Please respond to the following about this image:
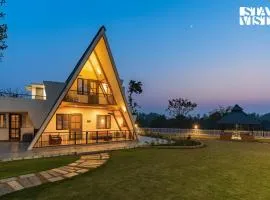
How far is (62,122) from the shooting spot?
23453mm

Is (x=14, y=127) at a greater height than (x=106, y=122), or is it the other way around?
(x=106, y=122)

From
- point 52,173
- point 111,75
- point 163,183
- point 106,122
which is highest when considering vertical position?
point 111,75

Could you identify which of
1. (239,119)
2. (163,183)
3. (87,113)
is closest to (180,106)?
(239,119)

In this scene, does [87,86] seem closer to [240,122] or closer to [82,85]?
[82,85]

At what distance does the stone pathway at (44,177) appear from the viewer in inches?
335

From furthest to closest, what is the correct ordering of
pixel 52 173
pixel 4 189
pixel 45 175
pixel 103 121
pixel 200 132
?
pixel 200 132, pixel 103 121, pixel 52 173, pixel 45 175, pixel 4 189

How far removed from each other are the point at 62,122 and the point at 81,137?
1.82 metres

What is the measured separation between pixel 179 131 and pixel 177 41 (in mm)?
11335

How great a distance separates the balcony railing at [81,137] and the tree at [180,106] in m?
38.6

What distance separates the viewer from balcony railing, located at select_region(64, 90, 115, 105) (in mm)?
22703

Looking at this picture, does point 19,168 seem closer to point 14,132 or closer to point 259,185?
point 259,185

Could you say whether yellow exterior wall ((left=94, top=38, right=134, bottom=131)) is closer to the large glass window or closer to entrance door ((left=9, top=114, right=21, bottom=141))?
the large glass window

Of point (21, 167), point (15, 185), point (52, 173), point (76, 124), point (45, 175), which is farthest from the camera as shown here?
point (76, 124)

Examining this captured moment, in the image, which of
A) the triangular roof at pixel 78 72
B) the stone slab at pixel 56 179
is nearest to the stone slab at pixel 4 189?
the stone slab at pixel 56 179
